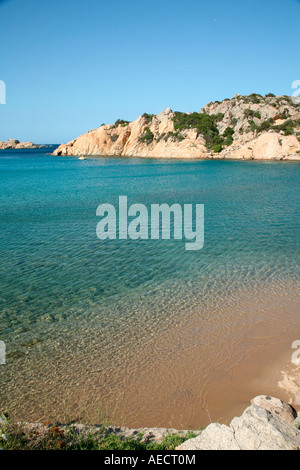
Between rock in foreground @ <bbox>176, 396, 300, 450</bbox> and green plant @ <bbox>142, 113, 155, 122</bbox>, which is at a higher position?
green plant @ <bbox>142, 113, 155, 122</bbox>

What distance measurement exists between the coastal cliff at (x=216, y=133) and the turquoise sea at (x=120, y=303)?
46325mm

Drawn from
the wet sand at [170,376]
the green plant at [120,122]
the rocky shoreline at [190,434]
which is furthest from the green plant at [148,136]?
the rocky shoreline at [190,434]

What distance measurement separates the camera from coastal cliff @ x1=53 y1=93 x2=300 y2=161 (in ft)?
201

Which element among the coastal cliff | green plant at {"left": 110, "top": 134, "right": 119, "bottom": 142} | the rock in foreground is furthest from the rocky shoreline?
green plant at {"left": 110, "top": 134, "right": 119, "bottom": 142}

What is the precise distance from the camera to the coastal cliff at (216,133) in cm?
6112

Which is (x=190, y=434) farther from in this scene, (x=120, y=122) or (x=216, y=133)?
(x=120, y=122)

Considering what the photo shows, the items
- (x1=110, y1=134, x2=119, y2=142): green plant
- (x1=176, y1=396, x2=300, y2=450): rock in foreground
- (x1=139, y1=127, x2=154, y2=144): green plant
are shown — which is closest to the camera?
(x1=176, y1=396, x2=300, y2=450): rock in foreground

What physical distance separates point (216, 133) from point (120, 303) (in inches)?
2745

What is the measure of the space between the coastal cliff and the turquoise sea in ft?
152

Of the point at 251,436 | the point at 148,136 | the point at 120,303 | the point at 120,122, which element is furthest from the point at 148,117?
the point at 251,436

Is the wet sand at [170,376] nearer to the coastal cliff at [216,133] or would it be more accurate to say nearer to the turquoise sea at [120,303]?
the turquoise sea at [120,303]

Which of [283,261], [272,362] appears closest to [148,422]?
[272,362]

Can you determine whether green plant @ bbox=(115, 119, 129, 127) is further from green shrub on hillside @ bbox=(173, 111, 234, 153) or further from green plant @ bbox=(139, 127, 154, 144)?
green shrub on hillside @ bbox=(173, 111, 234, 153)

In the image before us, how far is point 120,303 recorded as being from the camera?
917cm
